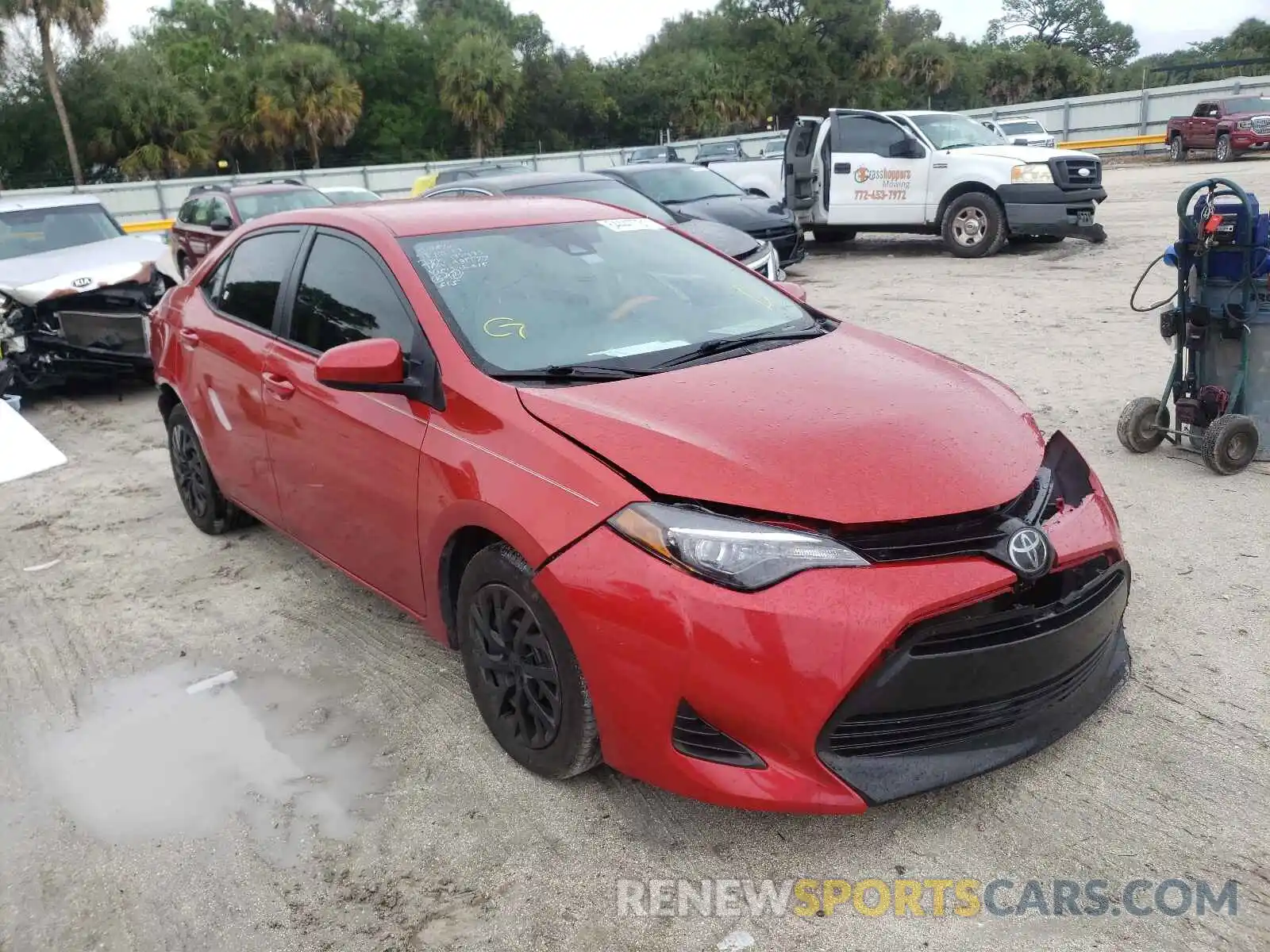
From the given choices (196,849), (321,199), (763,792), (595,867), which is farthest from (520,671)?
(321,199)

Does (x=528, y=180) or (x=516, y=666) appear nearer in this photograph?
(x=516, y=666)

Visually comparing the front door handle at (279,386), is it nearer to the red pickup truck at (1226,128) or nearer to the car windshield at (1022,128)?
the car windshield at (1022,128)

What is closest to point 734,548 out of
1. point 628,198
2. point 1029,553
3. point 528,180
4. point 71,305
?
point 1029,553

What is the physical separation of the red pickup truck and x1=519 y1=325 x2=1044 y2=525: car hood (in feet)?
86.8

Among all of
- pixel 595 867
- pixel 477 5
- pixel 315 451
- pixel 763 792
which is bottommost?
pixel 595 867

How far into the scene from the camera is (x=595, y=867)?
2.77m

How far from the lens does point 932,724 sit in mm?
2584

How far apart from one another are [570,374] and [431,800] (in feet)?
4.38

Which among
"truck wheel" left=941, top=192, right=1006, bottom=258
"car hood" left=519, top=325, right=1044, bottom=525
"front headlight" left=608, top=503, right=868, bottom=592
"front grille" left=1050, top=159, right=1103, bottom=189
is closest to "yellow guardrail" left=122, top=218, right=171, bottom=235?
"truck wheel" left=941, top=192, right=1006, bottom=258

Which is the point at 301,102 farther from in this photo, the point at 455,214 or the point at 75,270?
the point at 455,214

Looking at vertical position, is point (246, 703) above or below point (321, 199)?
below

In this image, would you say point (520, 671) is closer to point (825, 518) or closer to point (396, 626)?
point (825, 518)

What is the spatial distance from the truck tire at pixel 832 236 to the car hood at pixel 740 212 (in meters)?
2.89

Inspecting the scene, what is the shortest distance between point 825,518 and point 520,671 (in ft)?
3.37
